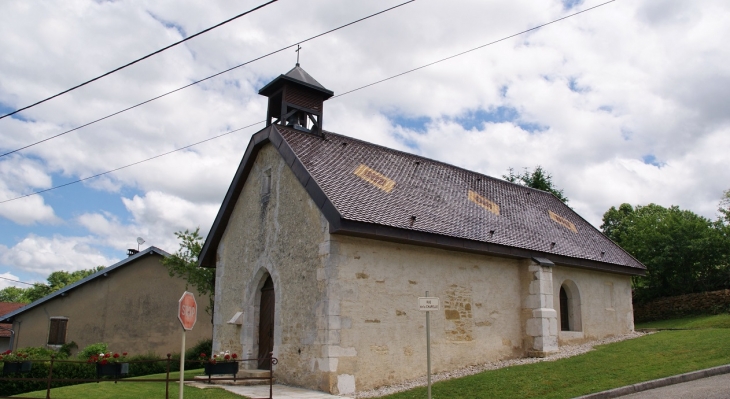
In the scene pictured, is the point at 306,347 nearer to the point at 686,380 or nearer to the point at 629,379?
the point at 629,379

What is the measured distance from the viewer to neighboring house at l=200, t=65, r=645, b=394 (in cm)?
1302

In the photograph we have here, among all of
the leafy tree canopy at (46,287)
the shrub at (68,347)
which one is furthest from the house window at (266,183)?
the leafy tree canopy at (46,287)

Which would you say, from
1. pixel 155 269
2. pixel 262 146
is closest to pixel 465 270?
pixel 262 146

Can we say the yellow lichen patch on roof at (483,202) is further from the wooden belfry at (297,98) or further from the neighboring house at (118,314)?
the neighboring house at (118,314)

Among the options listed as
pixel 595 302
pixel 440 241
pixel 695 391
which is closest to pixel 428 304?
pixel 440 241

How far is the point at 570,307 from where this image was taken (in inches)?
738

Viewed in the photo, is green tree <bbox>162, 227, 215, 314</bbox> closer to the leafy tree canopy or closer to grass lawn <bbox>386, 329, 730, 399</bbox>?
grass lawn <bbox>386, 329, 730, 399</bbox>

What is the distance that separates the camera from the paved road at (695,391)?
9.94m

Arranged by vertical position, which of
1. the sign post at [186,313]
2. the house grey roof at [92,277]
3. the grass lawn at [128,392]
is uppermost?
the house grey roof at [92,277]

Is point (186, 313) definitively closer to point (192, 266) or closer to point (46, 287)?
point (192, 266)

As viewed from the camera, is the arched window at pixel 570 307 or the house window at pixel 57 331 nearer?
the arched window at pixel 570 307

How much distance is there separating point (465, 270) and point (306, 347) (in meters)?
4.74

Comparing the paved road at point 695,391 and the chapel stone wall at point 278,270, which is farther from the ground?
the chapel stone wall at point 278,270

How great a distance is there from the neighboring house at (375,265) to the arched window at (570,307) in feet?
0.16
